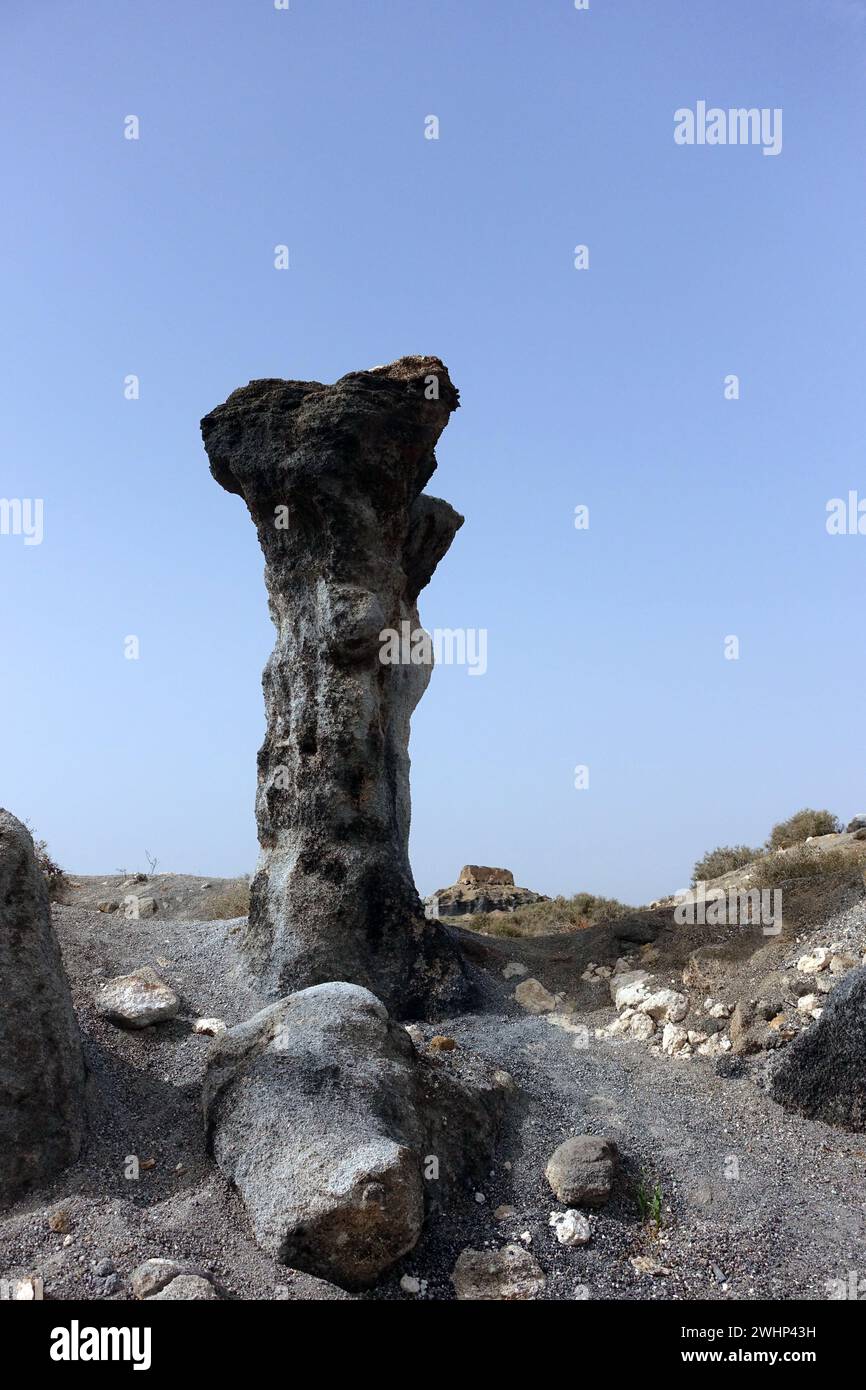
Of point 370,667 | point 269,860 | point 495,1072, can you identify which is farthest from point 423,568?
point 495,1072

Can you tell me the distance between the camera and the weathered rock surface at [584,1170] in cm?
731

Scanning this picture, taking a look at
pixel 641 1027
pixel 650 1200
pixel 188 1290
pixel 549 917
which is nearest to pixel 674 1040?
pixel 641 1027

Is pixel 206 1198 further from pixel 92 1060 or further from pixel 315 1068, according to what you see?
pixel 92 1060

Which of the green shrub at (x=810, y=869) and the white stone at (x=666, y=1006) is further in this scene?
the green shrub at (x=810, y=869)

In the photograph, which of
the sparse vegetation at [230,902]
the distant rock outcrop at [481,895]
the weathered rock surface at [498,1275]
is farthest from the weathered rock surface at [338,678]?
Result: the distant rock outcrop at [481,895]

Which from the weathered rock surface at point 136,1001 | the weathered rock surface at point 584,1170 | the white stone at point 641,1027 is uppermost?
the weathered rock surface at point 136,1001

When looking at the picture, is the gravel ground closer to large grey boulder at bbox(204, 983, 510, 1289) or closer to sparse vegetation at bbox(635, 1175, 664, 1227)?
sparse vegetation at bbox(635, 1175, 664, 1227)

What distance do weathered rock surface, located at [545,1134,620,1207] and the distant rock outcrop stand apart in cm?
1242

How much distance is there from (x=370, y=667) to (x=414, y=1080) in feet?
18.0

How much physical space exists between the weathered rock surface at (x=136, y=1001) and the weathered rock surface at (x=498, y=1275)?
400 centimetres

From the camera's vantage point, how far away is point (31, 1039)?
7305 mm

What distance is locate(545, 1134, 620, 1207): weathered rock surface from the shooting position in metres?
7.31

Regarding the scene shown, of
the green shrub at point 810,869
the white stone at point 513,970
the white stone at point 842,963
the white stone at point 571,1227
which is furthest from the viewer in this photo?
the white stone at point 513,970

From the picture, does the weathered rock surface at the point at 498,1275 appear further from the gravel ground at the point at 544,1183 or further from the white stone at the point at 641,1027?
the white stone at the point at 641,1027
